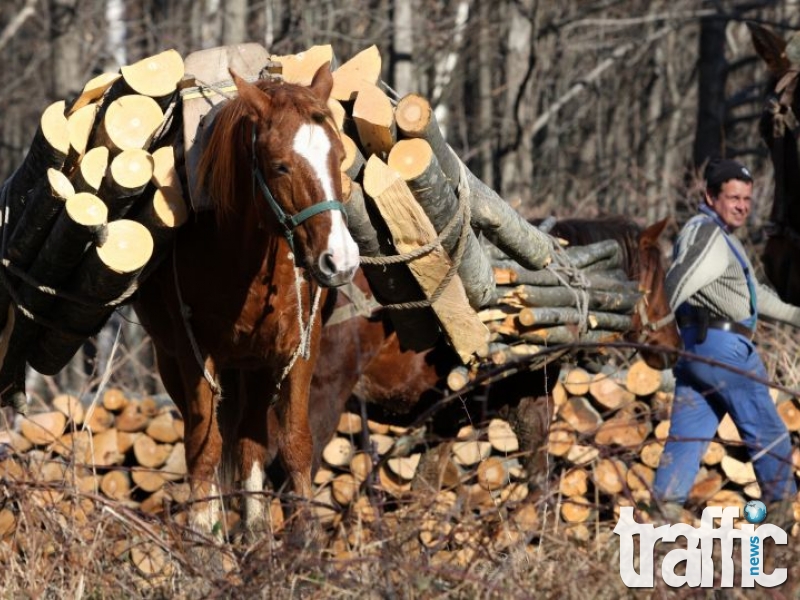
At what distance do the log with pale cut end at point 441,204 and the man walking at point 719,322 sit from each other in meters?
1.44

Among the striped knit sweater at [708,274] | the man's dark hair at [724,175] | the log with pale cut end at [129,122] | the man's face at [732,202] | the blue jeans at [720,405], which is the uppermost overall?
the log with pale cut end at [129,122]

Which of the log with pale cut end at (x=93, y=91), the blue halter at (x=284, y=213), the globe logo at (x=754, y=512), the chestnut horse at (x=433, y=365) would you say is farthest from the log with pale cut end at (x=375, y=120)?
the globe logo at (x=754, y=512)

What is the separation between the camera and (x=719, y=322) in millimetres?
6828

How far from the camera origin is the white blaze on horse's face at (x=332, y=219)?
4699mm

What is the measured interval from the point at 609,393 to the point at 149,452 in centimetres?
290

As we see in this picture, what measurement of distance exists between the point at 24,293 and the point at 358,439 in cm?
338

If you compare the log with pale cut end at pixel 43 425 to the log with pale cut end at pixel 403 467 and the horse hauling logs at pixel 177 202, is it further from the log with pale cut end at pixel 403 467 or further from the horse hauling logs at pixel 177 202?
the horse hauling logs at pixel 177 202

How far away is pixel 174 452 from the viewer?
850cm

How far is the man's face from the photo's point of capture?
6887mm

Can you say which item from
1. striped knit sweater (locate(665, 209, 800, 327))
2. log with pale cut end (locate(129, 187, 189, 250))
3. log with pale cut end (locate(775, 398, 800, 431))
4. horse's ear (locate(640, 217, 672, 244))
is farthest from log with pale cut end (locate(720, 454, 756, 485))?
log with pale cut end (locate(129, 187, 189, 250))

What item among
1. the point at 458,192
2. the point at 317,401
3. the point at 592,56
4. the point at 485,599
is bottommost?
the point at 592,56

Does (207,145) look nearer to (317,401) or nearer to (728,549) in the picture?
(317,401)

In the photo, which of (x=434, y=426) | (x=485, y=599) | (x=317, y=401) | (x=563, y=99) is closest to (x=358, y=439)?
(x=434, y=426)
